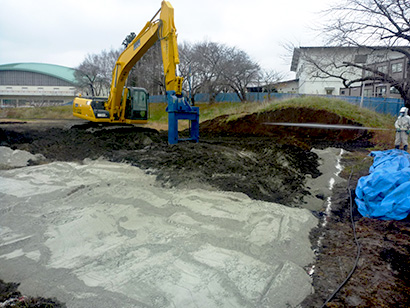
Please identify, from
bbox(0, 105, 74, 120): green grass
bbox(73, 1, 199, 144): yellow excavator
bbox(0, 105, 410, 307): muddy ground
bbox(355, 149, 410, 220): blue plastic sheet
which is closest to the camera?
bbox(0, 105, 410, 307): muddy ground

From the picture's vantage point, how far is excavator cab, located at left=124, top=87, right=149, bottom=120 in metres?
13.5

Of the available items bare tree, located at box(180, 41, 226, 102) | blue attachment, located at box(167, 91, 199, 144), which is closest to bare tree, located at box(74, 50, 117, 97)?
bare tree, located at box(180, 41, 226, 102)

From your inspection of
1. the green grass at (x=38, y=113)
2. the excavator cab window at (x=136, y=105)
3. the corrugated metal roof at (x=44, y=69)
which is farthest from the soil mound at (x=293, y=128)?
the corrugated metal roof at (x=44, y=69)

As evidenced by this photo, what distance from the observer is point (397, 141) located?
424 inches

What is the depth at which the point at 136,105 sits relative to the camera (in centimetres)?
A: 1359

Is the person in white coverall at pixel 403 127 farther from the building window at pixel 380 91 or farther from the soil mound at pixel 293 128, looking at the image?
the building window at pixel 380 91

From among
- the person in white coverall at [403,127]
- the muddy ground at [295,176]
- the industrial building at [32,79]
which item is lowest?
the muddy ground at [295,176]

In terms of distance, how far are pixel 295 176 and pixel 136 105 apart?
823cm

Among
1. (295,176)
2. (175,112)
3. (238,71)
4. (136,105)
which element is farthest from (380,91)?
(175,112)

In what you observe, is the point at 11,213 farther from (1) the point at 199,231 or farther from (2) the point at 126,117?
(2) the point at 126,117

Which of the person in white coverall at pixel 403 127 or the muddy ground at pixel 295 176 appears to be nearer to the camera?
the muddy ground at pixel 295 176

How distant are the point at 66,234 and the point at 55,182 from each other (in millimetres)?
2746

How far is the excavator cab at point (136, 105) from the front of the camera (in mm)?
13539

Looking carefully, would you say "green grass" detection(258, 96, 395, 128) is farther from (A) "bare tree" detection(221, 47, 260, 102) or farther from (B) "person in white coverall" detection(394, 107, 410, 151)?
(A) "bare tree" detection(221, 47, 260, 102)
